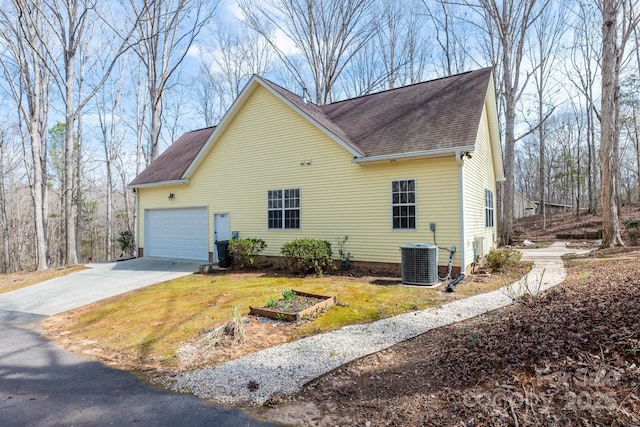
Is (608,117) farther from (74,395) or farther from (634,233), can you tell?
(74,395)

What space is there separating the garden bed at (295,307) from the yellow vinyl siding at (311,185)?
377cm

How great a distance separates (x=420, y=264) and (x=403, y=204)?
2.00 m

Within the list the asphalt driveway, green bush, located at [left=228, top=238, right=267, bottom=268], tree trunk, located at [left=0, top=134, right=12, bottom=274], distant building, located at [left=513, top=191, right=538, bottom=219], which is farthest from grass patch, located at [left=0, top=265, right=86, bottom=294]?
distant building, located at [left=513, top=191, right=538, bottom=219]

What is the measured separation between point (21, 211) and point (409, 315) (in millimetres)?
36461

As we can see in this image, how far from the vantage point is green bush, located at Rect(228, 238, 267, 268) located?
1159 cm

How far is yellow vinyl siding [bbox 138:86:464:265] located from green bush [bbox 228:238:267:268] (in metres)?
0.37

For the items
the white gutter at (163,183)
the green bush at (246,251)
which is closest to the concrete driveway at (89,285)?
the green bush at (246,251)

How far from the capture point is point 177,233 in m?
14.7

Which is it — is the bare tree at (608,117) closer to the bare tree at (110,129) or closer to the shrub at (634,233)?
the shrub at (634,233)

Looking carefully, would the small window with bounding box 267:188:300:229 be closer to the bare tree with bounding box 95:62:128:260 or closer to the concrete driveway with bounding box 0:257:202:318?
the concrete driveway with bounding box 0:257:202:318

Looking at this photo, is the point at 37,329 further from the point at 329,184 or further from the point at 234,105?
the point at 234,105

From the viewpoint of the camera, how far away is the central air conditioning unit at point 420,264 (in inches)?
326

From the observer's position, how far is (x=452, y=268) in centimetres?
898

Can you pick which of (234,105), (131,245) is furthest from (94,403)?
(131,245)
